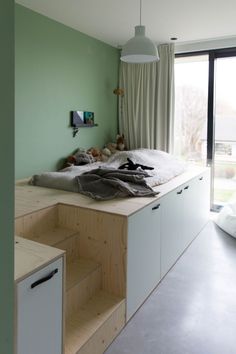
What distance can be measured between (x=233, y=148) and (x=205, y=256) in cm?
191

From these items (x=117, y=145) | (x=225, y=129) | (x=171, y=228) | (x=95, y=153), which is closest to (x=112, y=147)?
(x=117, y=145)

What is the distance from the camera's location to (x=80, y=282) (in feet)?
6.08

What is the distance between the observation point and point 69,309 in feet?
5.86

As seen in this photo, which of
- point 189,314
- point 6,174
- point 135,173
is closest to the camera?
point 6,174

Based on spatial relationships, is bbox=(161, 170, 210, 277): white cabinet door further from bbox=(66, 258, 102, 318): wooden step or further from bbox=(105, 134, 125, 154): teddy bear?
bbox=(105, 134, 125, 154): teddy bear

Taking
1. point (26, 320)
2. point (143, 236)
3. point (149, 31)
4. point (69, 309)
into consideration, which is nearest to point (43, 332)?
point (26, 320)

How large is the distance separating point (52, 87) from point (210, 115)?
2159mm

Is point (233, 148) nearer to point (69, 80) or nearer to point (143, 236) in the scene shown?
point (69, 80)

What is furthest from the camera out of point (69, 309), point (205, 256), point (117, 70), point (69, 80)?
point (117, 70)

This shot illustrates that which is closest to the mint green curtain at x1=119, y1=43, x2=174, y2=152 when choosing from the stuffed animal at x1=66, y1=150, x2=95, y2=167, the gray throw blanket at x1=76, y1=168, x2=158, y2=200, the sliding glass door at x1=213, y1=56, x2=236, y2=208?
the sliding glass door at x1=213, y1=56, x2=236, y2=208

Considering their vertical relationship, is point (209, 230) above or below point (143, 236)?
below

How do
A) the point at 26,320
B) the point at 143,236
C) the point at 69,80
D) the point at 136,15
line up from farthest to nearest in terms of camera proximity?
the point at 69,80, the point at 136,15, the point at 143,236, the point at 26,320

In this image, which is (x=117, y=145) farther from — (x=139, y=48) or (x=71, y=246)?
(x=71, y=246)

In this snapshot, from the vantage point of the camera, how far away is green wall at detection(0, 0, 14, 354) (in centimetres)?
91
